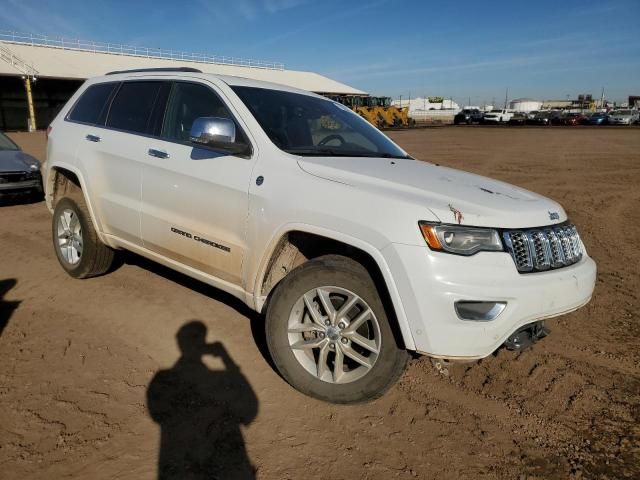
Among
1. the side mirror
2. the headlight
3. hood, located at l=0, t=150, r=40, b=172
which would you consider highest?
the side mirror

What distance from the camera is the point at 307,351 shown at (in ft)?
9.93

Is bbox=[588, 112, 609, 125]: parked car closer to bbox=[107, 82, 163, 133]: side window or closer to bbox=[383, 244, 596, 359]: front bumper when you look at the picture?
bbox=[107, 82, 163, 133]: side window

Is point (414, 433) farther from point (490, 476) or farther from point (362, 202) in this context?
point (362, 202)

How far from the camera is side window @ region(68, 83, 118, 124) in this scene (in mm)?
4504

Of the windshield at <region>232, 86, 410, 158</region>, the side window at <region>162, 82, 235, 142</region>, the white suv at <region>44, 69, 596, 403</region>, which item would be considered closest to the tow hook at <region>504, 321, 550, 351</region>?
the white suv at <region>44, 69, 596, 403</region>

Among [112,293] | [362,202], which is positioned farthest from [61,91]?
[362,202]

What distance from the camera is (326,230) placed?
2752mm

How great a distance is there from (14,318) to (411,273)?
3285mm

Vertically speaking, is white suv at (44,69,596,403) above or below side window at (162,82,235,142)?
below

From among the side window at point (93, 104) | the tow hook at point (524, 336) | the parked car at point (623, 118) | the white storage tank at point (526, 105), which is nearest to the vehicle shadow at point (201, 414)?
the tow hook at point (524, 336)

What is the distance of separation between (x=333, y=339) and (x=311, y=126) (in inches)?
68.1

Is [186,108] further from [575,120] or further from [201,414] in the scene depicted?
[575,120]

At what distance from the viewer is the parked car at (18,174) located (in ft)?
26.9

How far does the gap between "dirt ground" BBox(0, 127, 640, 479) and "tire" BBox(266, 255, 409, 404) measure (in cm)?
15
